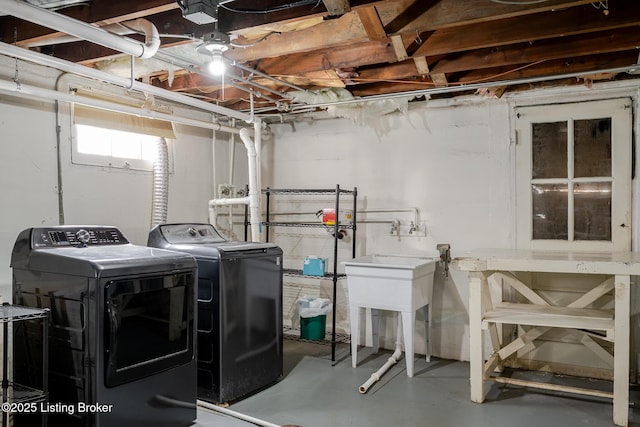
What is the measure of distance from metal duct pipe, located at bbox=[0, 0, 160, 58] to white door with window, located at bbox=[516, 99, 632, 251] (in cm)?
288

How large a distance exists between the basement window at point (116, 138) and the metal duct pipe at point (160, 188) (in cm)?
4

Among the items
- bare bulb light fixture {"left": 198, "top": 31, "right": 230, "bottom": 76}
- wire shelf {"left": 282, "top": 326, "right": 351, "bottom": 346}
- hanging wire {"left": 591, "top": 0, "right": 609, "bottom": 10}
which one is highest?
hanging wire {"left": 591, "top": 0, "right": 609, "bottom": 10}

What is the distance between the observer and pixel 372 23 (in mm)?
2412

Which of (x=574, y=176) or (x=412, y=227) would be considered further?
(x=412, y=227)

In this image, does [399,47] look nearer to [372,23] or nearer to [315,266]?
[372,23]

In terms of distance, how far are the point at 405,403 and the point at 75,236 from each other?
232cm

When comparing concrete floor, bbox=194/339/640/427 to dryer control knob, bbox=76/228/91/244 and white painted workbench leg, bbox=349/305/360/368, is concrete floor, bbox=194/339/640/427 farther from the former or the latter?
dryer control knob, bbox=76/228/91/244

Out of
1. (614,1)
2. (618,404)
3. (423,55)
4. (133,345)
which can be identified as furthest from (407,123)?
(133,345)

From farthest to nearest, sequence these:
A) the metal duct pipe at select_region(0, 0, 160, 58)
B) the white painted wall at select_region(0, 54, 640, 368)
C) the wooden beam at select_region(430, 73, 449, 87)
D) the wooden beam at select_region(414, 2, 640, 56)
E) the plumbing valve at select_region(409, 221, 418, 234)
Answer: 1. the plumbing valve at select_region(409, 221, 418, 234)
2. the wooden beam at select_region(430, 73, 449, 87)
3. the white painted wall at select_region(0, 54, 640, 368)
4. the wooden beam at select_region(414, 2, 640, 56)
5. the metal duct pipe at select_region(0, 0, 160, 58)

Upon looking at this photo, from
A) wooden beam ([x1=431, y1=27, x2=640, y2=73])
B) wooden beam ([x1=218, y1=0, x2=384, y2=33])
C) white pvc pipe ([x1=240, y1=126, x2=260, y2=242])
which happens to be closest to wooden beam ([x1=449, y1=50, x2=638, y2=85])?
wooden beam ([x1=431, y1=27, x2=640, y2=73])

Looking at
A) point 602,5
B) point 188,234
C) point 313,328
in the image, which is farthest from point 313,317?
point 602,5

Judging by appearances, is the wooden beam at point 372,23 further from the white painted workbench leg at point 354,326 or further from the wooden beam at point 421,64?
the white painted workbench leg at point 354,326

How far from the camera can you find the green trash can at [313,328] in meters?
4.30

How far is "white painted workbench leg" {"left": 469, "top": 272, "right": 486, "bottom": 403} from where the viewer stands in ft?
10.1
